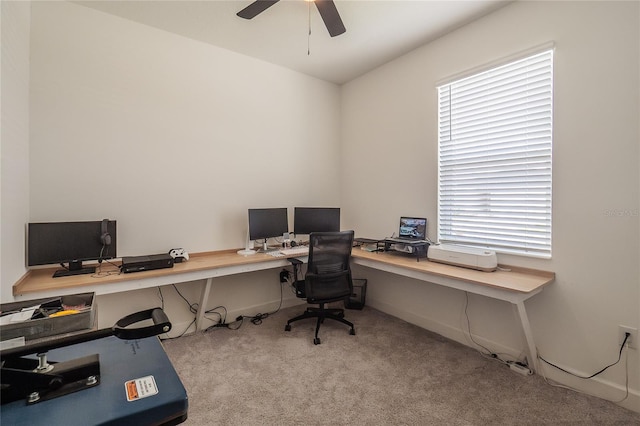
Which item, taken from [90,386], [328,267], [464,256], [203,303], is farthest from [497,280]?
[203,303]

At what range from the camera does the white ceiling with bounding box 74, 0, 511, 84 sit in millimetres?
2439

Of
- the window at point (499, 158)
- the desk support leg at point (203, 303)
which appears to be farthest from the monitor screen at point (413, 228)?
the desk support leg at point (203, 303)

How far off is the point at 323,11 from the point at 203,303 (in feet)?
8.74

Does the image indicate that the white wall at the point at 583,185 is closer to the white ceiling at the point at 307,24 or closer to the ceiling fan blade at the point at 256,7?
the white ceiling at the point at 307,24

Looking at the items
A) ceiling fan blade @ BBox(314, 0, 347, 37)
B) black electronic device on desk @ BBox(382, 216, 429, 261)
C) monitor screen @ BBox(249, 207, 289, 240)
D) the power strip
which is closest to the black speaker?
monitor screen @ BBox(249, 207, 289, 240)

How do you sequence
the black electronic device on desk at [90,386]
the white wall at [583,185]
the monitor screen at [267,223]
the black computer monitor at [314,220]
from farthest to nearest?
the black computer monitor at [314,220] → the monitor screen at [267,223] → the white wall at [583,185] → the black electronic device on desk at [90,386]

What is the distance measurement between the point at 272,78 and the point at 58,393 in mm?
3441

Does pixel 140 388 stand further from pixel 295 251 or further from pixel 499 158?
pixel 499 158

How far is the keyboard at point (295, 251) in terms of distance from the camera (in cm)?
309

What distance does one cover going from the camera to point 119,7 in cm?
248

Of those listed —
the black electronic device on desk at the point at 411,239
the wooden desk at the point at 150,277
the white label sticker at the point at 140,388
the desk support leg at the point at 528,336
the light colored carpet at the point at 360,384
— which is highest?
the black electronic device on desk at the point at 411,239

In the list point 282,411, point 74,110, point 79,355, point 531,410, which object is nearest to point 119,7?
point 74,110

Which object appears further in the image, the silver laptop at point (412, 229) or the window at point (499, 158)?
the silver laptop at point (412, 229)

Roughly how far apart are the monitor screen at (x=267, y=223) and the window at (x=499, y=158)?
1670 millimetres
